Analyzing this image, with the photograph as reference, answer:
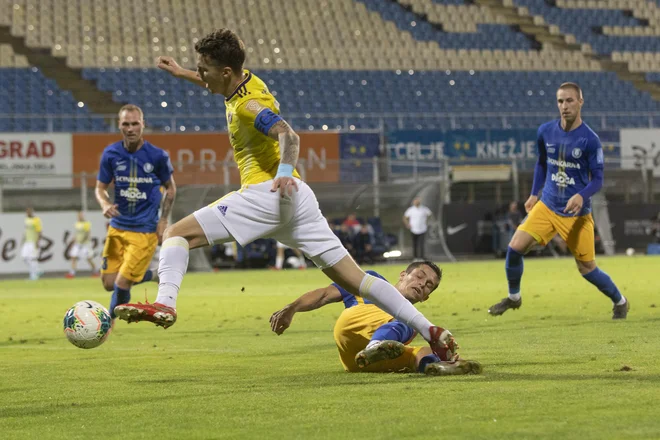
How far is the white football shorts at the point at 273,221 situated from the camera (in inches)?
262

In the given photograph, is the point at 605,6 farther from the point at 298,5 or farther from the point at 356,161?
the point at 356,161

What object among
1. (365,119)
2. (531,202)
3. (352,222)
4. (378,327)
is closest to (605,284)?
(531,202)

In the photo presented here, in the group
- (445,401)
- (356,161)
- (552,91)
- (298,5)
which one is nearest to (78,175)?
(356,161)

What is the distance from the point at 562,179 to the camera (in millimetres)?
11180

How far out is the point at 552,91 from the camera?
39.4 meters

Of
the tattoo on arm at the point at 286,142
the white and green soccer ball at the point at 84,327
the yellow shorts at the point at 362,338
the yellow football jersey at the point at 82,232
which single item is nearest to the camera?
the tattoo on arm at the point at 286,142

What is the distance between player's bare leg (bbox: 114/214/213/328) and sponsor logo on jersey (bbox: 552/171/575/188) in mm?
5437

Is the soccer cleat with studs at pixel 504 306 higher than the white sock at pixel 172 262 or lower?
lower

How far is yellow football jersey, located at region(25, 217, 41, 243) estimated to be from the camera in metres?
26.8

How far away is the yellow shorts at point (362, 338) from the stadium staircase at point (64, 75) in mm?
28019

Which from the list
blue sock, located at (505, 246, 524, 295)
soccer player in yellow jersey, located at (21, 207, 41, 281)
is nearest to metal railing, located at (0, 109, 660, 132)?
soccer player in yellow jersey, located at (21, 207, 41, 281)

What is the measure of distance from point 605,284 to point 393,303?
5179mm

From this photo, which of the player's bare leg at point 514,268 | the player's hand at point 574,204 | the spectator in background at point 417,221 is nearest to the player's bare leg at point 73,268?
the spectator in background at point 417,221

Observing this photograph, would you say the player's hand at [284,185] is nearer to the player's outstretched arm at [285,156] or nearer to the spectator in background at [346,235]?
the player's outstretched arm at [285,156]
